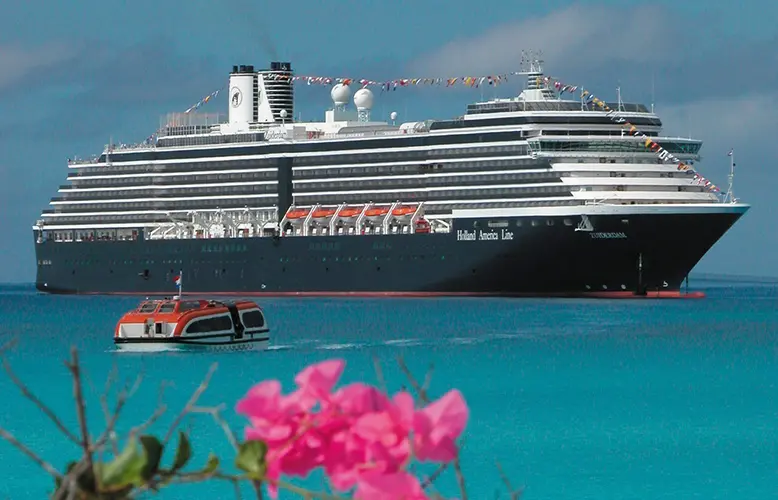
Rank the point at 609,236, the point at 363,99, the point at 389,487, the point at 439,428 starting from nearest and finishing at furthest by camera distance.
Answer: the point at 389,487 → the point at 439,428 → the point at 609,236 → the point at 363,99

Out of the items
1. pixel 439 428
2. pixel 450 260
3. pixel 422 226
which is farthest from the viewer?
pixel 422 226

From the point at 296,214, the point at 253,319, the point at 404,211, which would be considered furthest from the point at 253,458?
the point at 296,214

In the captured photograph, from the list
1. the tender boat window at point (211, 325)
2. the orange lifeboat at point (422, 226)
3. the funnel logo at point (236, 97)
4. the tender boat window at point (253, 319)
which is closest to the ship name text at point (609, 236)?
the orange lifeboat at point (422, 226)

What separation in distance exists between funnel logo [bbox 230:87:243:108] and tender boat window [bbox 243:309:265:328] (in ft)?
156

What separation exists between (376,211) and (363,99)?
9.48 m

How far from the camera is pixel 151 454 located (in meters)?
3.55

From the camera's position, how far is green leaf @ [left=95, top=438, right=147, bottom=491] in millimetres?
3412

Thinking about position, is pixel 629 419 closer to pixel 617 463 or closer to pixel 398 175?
pixel 617 463

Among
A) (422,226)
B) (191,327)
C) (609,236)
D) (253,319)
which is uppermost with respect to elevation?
(422,226)

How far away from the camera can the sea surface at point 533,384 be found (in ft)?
74.8

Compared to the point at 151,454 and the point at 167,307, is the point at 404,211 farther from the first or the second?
the point at 151,454

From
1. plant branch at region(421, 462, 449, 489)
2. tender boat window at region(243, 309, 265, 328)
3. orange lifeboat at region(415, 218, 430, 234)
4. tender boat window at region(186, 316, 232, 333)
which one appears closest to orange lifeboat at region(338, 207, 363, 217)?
orange lifeboat at region(415, 218, 430, 234)

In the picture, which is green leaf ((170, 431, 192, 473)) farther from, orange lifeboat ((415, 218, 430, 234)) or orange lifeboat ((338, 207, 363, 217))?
orange lifeboat ((338, 207, 363, 217))

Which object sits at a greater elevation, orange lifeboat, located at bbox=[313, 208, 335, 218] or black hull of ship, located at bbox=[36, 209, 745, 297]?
orange lifeboat, located at bbox=[313, 208, 335, 218]
